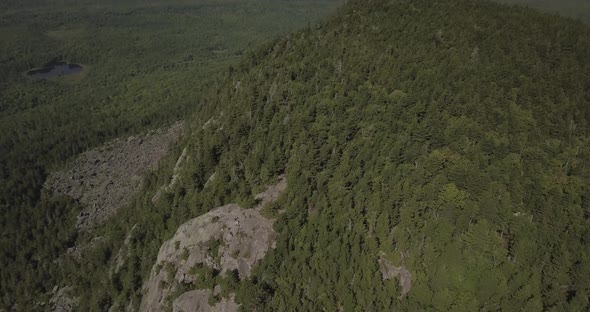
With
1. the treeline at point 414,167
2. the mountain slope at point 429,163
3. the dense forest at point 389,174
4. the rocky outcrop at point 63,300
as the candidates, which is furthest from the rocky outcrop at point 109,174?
the mountain slope at point 429,163

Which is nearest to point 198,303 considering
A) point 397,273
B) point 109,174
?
point 397,273

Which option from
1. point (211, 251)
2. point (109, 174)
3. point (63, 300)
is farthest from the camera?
point (109, 174)

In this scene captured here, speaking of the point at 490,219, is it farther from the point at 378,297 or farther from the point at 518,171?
the point at 378,297

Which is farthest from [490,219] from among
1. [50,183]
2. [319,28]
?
[50,183]

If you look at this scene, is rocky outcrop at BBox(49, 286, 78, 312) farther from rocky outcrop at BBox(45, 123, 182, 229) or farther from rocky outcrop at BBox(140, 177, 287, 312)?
rocky outcrop at BBox(140, 177, 287, 312)

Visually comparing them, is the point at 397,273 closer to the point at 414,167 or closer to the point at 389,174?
the point at 389,174

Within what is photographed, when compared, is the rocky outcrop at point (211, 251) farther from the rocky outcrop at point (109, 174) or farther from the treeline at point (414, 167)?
the rocky outcrop at point (109, 174)
